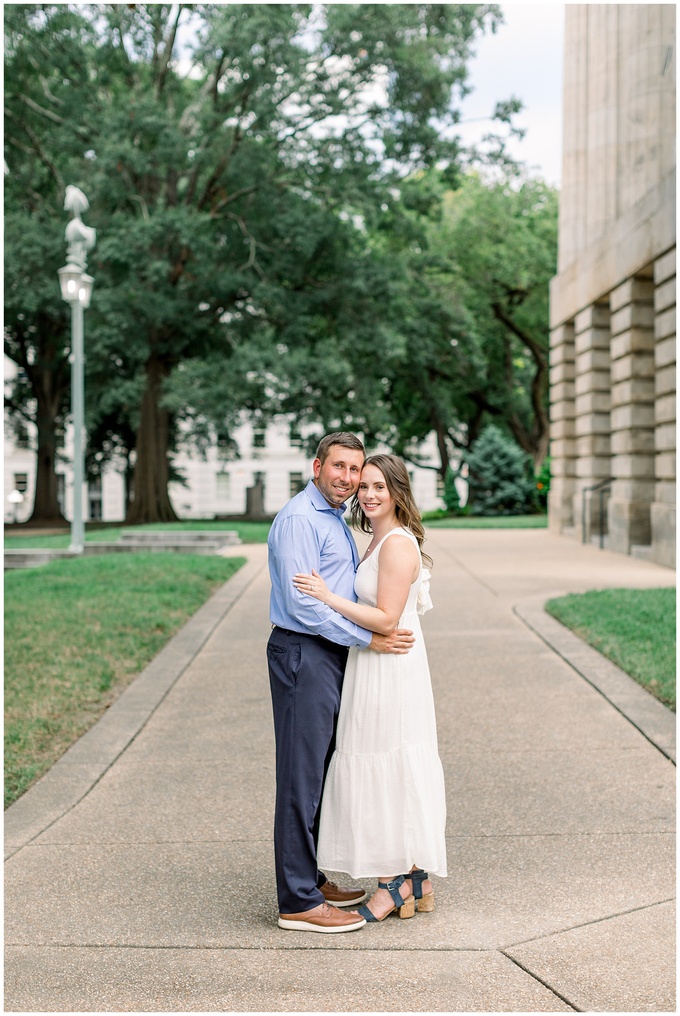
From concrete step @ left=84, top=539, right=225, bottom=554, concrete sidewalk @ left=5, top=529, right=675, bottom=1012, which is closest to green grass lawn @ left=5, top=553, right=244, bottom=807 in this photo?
concrete sidewalk @ left=5, top=529, right=675, bottom=1012

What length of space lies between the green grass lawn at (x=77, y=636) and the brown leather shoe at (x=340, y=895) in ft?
7.50

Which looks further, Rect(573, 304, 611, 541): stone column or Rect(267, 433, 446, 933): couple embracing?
Rect(573, 304, 611, 541): stone column

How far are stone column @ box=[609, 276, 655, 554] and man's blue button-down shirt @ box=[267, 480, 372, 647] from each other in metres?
15.3

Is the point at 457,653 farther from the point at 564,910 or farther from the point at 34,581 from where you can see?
the point at 34,581

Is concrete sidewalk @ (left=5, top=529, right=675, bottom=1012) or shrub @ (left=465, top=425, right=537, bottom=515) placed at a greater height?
shrub @ (left=465, top=425, right=537, bottom=515)

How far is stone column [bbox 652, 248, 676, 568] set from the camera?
55.1ft

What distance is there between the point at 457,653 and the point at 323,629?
574 centimetres

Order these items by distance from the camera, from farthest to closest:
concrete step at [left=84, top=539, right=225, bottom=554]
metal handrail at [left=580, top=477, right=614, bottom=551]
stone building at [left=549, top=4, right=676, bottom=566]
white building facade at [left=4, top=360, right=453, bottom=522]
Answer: white building facade at [left=4, top=360, right=453, bottom=522] < metal handrail at [left=580, top=477, right=614, bottom=551] < concrete step at [left=84, top=539, right=225, bottom=554] < stone building at [left=549, top=4, right=676, bottom=566]

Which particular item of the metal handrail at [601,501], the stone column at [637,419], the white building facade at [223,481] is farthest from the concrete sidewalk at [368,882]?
the white building facade at [223,481]

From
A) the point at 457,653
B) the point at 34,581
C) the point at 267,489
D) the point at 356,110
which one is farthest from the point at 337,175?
the point at 267,489

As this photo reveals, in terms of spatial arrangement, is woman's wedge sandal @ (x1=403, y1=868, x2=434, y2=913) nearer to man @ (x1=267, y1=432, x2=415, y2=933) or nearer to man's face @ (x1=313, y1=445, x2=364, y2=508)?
man @ (x1=267, y1=432, x2=415, y2=933)

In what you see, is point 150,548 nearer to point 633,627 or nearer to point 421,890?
point 633,627

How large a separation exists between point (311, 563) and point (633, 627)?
648 centimetres

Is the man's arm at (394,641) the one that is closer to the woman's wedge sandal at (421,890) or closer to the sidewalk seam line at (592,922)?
the woman's wedge sandal at (421,890)
